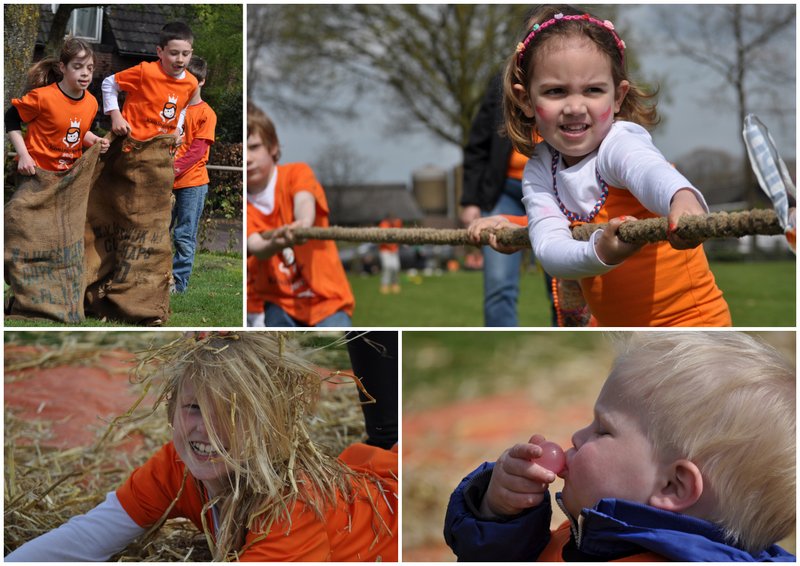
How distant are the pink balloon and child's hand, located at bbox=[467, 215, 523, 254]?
72 cm

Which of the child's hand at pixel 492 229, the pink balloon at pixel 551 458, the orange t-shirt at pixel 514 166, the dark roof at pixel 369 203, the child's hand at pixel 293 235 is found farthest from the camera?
the dark roof at pixel 369 203

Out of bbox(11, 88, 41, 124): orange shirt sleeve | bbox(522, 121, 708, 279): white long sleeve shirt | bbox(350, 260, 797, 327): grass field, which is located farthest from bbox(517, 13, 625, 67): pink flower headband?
bbox(350, 260, 797, 327): grass field

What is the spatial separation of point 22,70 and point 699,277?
1.74 metres

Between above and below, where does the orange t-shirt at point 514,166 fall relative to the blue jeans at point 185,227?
above

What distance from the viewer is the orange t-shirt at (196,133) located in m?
2.43

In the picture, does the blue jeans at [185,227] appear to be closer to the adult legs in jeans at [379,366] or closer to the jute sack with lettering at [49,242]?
the jute sack with lettering at [49,242]

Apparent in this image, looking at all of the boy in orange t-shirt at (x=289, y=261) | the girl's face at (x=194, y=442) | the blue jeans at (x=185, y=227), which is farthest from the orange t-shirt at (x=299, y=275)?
the girl's face at (x=194, y=442)

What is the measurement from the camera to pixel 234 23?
246 centimetres

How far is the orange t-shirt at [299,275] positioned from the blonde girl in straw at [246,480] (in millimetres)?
1264

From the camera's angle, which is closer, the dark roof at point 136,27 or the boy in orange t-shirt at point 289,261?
the dark roof at point 136,27

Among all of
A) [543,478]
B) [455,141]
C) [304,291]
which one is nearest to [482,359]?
[304,291]

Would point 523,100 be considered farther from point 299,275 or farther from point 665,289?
point 299,275

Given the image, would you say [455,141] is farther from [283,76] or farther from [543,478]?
[543,478]

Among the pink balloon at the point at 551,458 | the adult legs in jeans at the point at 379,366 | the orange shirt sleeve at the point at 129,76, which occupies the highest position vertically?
the orange shirt sleeve at the point at 129,76
